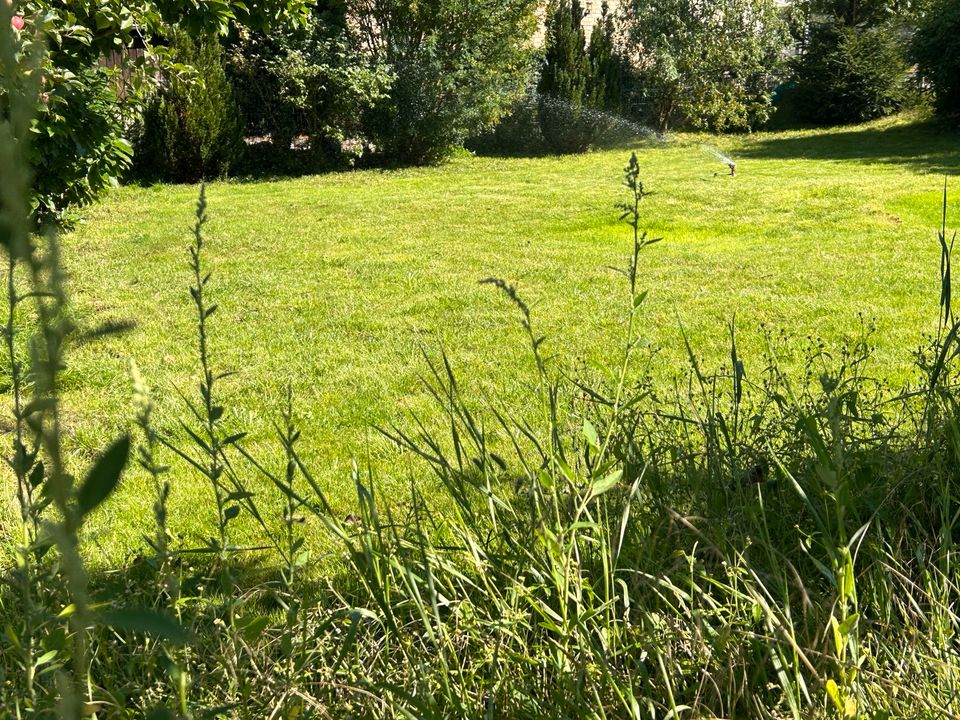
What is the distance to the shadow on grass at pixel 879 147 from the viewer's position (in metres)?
12.9

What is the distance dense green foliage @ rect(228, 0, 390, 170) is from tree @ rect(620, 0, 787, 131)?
653 cm

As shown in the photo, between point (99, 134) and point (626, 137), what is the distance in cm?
1264

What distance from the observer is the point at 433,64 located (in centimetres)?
1402

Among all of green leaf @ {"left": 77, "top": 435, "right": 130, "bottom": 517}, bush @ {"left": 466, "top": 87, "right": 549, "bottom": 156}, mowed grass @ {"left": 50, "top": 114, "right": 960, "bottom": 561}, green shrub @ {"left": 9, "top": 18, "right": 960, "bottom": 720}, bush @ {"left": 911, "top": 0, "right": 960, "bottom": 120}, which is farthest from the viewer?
bush @ {"left": 466, "top": 87, "right": 549, "bottom": 156}

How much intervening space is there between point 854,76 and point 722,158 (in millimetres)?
5162

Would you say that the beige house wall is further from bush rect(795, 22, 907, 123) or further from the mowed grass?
the mowed grass

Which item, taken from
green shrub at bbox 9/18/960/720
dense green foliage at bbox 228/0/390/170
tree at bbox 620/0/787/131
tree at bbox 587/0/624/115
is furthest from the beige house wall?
green shrub at bbox 9/18/960/720

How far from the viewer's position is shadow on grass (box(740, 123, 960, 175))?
1291cm

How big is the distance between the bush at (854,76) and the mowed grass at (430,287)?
6.22 meters

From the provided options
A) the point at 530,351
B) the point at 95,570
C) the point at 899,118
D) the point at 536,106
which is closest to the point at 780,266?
the point at 530,351

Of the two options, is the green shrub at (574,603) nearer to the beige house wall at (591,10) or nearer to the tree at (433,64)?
the tree at (433,64)

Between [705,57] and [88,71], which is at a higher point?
[705,57]

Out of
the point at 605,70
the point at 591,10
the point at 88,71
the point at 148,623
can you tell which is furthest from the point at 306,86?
the point at 148,623

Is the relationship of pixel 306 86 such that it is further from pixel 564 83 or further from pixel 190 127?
pixel 564 83
